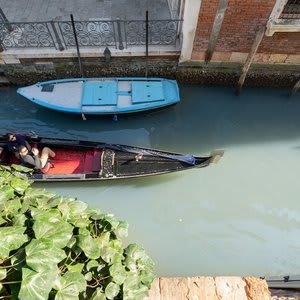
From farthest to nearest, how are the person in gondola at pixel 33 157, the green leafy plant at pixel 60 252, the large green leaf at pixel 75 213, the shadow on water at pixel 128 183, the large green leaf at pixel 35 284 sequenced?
the shadow on water at pixel 128 183
the person in gondola at pixel 33 157
the large green leaf at pixel 75 213
the green leafy plant at pixel 60 252
the large green leaf at pixel 35 284

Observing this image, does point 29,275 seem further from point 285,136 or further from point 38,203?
point 285,136

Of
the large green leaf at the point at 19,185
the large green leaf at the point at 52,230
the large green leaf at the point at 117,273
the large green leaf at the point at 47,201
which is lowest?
the large green leaf at the point at 117,273

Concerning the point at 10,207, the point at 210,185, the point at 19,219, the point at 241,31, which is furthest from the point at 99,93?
the point at 19,219

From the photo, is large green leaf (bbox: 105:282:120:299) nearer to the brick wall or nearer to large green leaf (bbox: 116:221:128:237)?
large green leaf (bbox: 116:221:128:237)

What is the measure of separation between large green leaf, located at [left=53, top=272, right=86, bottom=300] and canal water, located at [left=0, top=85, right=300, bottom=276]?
10.4 feet

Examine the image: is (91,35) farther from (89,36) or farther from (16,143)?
(16,143)

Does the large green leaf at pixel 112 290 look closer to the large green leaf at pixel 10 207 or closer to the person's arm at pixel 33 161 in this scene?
the large green leaf at pixel 10 207

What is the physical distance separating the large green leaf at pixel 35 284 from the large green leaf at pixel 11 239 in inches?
7.4

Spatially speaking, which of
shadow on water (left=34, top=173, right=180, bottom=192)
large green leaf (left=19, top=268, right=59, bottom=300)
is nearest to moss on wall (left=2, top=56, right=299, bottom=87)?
shadow on water (left=34, top=173, right=180, bottom=192)

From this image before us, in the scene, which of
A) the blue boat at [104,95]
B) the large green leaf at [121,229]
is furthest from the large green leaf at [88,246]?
the blue boat at [104,95]

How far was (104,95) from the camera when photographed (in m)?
6.13

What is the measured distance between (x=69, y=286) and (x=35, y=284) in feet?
1.04

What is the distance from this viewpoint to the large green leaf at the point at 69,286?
1958 millimetres

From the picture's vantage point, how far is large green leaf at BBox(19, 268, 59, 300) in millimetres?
1712
